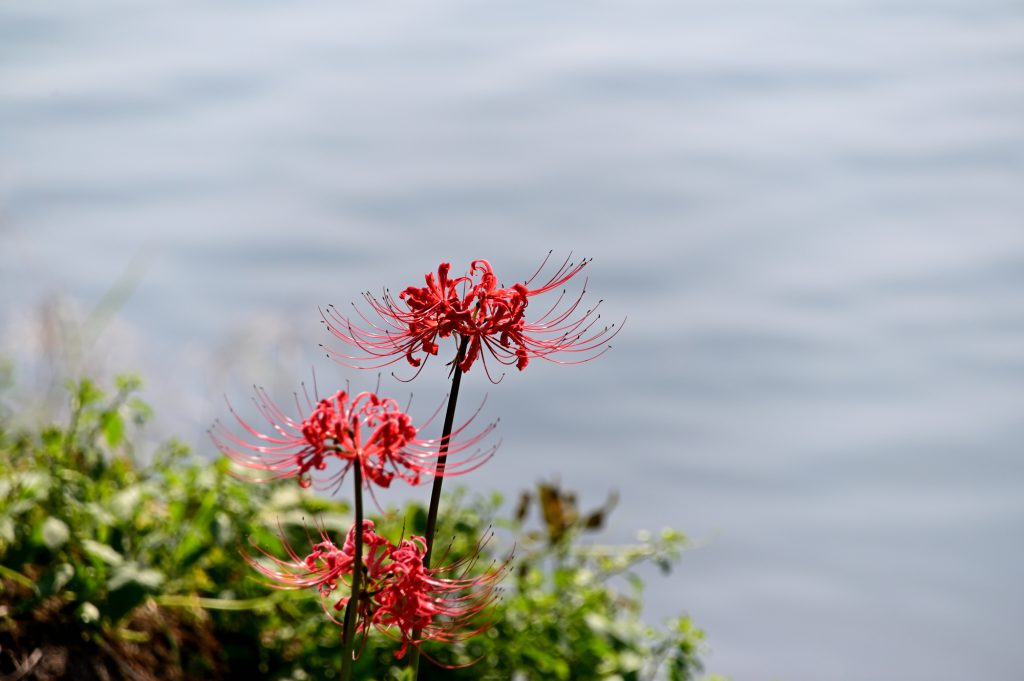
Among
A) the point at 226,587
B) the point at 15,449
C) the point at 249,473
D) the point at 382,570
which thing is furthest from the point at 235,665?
the point at 382,570

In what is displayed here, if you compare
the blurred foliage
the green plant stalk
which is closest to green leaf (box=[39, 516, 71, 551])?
the blurred foliage

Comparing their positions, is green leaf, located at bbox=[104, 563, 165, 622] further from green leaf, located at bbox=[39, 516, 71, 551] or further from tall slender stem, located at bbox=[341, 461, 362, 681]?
tall slender stem, located at bbox=[341, 461, 362, 681]

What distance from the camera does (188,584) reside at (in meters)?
2.94

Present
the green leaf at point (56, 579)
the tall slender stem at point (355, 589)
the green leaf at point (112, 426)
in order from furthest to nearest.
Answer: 1. the green leaf at point (112, 426)
2. the green leaf at point (56, 579)
3. the tall slender stem at point (355, 589)

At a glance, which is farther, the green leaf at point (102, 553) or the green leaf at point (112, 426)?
the green leaf at point (112, 426)

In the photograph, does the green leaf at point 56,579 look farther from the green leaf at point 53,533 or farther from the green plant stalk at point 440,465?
the green plant stalk at point 440,465

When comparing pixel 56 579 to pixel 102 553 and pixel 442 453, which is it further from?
pixel 442 453

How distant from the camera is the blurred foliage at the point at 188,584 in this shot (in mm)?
2602

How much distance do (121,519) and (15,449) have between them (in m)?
0.68

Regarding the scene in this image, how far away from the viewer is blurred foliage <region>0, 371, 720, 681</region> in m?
2.60

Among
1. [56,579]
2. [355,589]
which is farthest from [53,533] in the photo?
[355,589]

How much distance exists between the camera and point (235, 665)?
2.98 meters

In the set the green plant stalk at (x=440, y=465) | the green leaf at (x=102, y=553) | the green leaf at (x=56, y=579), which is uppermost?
the green plant stalk at (x=440, y=465)

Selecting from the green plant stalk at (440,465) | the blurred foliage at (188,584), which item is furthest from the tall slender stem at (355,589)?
the blurred foliage at (188,584)
